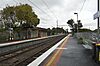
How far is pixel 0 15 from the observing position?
83.5 m

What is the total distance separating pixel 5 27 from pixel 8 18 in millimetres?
3806

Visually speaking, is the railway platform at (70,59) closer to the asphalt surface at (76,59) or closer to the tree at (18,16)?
the asphalt surface at (76,59)

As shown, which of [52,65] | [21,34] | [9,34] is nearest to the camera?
[52,65]

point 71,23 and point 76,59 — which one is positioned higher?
point 71,23

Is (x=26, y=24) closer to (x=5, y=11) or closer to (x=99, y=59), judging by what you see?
(x=5, y=11)

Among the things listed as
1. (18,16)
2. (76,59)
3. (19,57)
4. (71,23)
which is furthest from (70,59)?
(71,23)

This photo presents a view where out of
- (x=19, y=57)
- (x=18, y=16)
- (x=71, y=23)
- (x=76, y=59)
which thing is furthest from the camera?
(x=71, y=23)

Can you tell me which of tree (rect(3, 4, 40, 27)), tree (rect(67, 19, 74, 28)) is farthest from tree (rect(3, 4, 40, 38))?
tree (rect(67, 19, 74, 28))

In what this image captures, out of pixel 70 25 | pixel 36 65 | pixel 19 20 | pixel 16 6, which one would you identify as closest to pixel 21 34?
pixel 19 20

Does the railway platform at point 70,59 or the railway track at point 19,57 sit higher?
the railway platform at point 70,59

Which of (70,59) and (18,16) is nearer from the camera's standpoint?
(70,59)

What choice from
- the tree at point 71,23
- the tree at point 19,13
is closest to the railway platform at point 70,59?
the tree at point 19,13

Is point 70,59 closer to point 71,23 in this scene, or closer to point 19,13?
point 19,13

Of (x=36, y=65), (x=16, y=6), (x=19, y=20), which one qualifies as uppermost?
(x=16, y=6)
